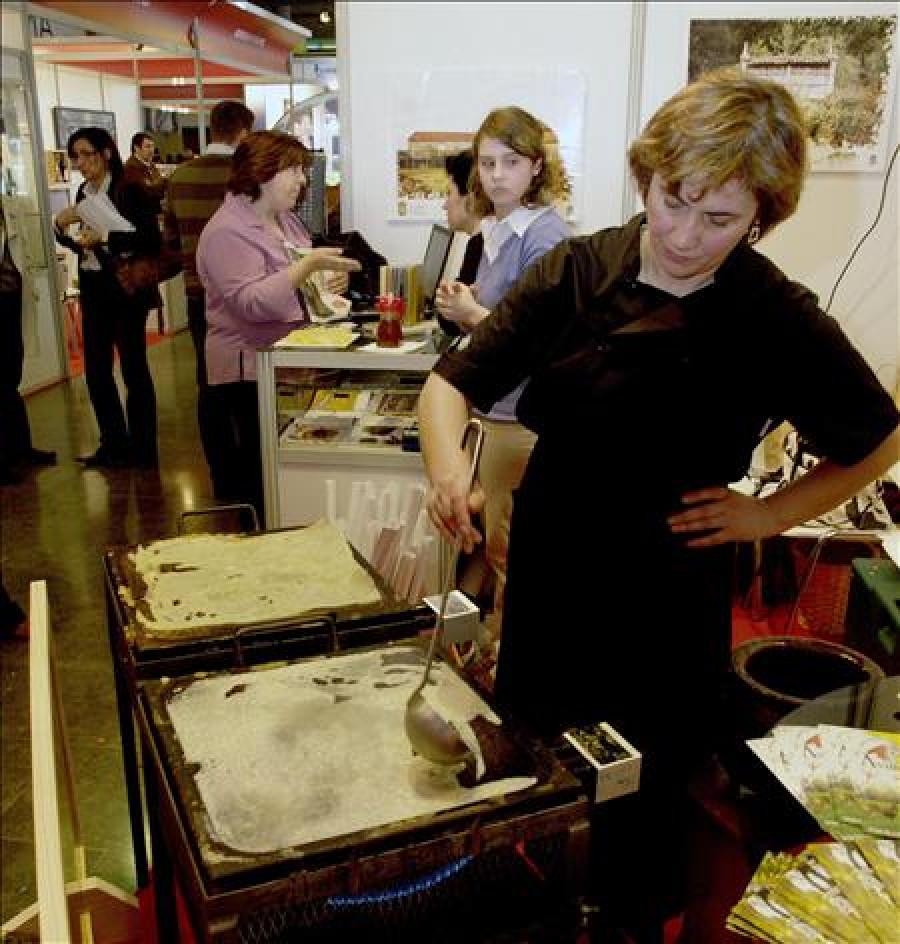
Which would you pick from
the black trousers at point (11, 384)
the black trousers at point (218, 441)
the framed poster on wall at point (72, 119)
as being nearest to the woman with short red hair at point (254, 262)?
the black trousers at point (218, 441)

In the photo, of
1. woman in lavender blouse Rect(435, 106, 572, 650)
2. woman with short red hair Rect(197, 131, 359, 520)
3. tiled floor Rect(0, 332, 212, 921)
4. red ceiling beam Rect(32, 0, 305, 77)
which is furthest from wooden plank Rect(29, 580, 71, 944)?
red ceiling beam Rect(32, 0, 305, 77)

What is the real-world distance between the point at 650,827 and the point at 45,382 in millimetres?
5977

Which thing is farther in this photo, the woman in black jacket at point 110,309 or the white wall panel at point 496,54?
the woman in black jacket at point 110,309

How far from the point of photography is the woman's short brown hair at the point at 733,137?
111 centimetres

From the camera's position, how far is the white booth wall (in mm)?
3295

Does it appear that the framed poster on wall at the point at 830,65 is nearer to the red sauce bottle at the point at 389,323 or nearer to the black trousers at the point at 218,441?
the red sauce bottle at the point at 389,323

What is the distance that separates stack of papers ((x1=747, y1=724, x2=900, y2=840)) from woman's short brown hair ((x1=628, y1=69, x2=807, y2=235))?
70 centimetres

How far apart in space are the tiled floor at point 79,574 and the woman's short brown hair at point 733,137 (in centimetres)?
176

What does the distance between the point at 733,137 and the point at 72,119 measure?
27.6ft

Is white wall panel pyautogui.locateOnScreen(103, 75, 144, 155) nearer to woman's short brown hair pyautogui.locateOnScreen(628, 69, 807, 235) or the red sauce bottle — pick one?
the red sauce bottle

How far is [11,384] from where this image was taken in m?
4.67

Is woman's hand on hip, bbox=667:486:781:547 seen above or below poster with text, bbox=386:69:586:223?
below

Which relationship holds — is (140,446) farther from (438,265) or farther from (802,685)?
(802,685)

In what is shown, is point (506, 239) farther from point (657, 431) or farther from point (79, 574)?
point (79, 574)
